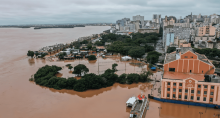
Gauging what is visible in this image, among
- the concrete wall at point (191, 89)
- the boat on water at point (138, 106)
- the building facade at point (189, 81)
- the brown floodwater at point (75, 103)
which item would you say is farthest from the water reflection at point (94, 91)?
the concrete wall at point (191, 89)

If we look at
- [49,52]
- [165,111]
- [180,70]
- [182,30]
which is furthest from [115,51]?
[165,111]

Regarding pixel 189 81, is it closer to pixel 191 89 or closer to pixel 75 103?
pixel 191 89

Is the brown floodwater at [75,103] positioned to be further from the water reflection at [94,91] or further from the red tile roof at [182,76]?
the red tile roof at [182,76]

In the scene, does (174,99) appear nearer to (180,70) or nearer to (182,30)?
(180,70)

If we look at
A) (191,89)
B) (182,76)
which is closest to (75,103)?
(182,76)

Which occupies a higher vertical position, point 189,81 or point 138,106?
point 189,81

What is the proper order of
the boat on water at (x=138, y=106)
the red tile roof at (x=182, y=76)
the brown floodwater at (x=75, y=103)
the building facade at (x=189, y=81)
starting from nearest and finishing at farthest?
the boat on water at (x=138, y=106) → the brown floodwater at (x=75, y=103) → the building facade at (x=189, y=81) → the red tile roof at (x=182, y=76)

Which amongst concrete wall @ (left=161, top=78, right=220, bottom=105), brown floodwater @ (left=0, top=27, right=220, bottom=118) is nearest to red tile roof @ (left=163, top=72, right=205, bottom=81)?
concrete wall @ (left=161, top=78, right=220, bottom=105)

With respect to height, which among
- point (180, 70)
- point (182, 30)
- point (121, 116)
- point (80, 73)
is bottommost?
point (121, 116)
